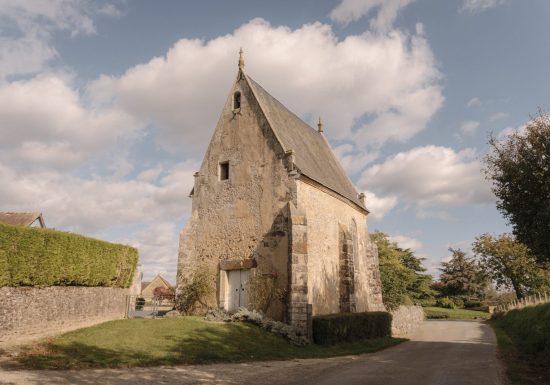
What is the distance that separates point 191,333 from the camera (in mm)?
13312

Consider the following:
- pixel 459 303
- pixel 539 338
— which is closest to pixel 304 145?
pixel 539 338

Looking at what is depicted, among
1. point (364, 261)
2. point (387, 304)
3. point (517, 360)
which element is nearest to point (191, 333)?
point (517, 360)

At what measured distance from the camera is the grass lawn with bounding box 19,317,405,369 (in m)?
10.3

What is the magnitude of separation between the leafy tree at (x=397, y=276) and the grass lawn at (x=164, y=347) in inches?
591

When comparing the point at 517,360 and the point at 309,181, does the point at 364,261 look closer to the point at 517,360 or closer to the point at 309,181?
the point at 309,181

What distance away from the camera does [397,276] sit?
35.4 m

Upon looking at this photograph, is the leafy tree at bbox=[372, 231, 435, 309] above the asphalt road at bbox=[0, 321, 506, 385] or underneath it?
above

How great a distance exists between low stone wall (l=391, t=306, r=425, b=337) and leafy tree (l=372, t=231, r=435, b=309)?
77cm

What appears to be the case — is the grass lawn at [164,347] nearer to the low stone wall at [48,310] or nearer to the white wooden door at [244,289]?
the low stone wall at [48,310]

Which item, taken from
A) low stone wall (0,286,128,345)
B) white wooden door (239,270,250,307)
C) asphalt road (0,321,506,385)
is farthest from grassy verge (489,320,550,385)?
low stone wall (0,286,128,345)

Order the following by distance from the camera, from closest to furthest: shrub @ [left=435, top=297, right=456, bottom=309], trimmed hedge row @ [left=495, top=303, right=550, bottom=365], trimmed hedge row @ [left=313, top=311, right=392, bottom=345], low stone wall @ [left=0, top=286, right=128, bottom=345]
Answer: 1. trimmed hedge row @ [left=495, top=303, right=550, bottom=365]
2. low stone wall @ [left=0, top=286, right=128, bottom=345]
3. trimmed hedge row @ [left=313, top=311, right=392, bottom=345]
4. shrub @ [left=435, top=297, right=456, bottom=309]

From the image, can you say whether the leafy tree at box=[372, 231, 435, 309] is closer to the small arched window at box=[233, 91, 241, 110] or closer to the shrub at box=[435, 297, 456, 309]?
the shrub at box=[435, 297, 456, 309]

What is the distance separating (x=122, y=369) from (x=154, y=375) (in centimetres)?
120

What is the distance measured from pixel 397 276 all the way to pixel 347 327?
66.7 ft
